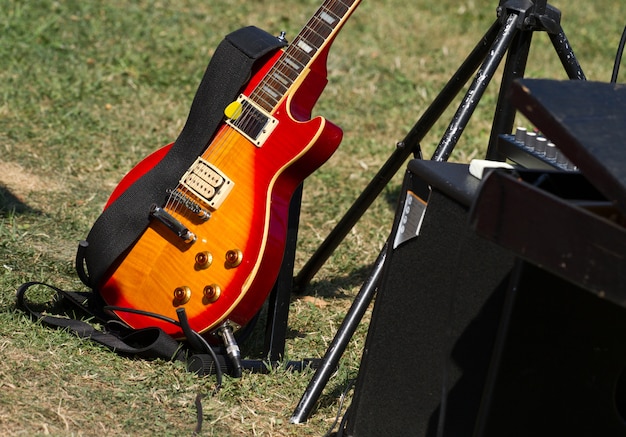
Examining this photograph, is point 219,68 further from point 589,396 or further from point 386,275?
point 589,396

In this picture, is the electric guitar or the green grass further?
the electric guitar

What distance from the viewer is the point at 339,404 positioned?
2701 mm

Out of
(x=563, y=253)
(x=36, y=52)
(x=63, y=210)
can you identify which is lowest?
(x=63, y=210)

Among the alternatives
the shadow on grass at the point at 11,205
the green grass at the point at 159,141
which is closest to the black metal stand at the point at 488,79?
the green grass at the point at 159,141

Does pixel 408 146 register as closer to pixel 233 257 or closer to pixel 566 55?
pixel 566 55

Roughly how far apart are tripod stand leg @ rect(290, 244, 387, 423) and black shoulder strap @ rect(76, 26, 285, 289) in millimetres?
688

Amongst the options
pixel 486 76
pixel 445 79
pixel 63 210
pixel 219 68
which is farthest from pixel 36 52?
pixel 486 76

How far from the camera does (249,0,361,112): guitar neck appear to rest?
9.02 ft

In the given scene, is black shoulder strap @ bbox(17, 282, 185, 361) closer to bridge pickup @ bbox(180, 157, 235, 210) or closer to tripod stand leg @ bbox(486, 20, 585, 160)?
bridge pickup @ bbox(180, 157, 235, 210)

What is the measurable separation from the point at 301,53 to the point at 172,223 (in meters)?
0.63

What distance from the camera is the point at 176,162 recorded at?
2846 millimetres

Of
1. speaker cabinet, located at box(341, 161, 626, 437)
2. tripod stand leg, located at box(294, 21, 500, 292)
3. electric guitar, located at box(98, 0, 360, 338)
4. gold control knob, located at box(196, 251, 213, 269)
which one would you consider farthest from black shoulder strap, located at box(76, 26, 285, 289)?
speaker cabinet, located at box(341, 161, 626, 437)

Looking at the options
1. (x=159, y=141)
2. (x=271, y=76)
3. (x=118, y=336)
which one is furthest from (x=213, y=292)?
(x=159, y=141)

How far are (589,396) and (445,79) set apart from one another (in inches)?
168
